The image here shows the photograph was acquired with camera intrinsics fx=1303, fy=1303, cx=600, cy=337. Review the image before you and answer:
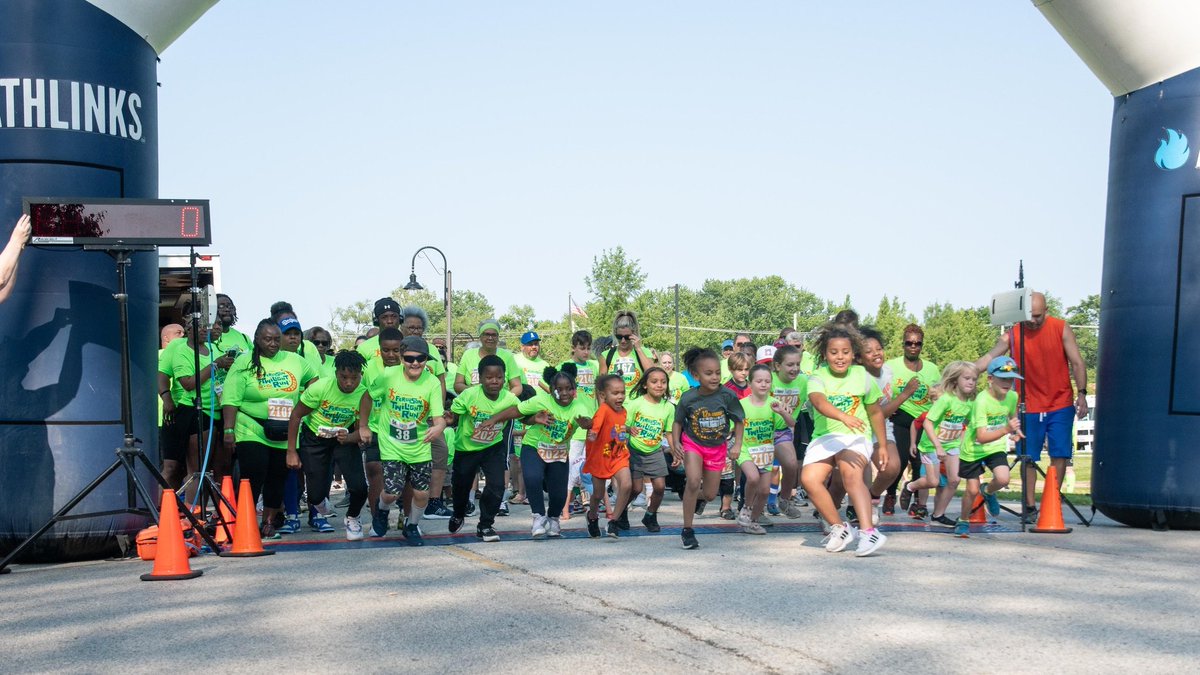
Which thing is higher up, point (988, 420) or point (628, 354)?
point (628, 354)

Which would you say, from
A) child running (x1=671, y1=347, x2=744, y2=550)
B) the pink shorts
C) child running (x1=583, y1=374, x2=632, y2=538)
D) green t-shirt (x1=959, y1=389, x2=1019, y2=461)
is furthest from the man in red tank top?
child running (x1=583, y1=374, x2=632, y2=538)

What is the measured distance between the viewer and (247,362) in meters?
11.6

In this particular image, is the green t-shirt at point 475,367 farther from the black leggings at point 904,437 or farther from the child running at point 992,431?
the child running at point 992,431

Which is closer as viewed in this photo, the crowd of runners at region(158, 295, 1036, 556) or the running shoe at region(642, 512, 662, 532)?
the crowd of runners at region(158, 295, 1036, 556)

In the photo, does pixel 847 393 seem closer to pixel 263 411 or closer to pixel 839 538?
pixel 839 538

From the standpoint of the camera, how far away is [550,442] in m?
11.3

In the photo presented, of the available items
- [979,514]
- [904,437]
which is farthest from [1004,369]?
[904,437]

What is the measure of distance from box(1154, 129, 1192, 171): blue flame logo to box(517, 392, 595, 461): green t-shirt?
5.38 meters

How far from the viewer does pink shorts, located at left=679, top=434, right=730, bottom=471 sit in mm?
10836

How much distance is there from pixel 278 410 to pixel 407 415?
1.40m

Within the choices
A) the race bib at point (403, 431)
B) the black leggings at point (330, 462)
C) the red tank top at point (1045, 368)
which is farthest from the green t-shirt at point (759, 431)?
the black leggings at point (330, 462)

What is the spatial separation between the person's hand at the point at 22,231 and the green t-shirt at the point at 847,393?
19.0 ft

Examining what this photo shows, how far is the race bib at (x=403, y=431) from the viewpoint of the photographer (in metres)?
10.7

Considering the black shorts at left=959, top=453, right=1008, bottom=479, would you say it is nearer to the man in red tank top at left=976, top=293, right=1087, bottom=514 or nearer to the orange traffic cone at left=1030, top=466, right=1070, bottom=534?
the man in red tank top at left=976, top=293, right=1087, bottom=514
